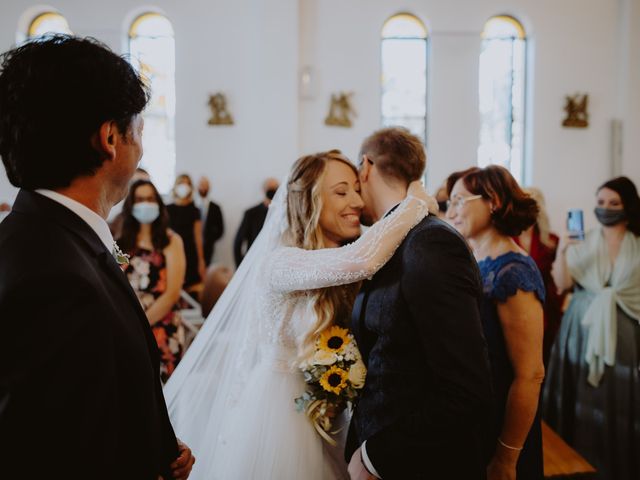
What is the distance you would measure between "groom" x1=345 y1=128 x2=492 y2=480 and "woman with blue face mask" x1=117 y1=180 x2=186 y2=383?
1850 millimetres

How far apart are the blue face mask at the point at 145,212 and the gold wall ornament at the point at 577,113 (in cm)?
665

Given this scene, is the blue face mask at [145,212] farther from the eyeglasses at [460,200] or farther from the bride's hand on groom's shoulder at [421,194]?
the bride's hand on groom's shoulder at [421,194]

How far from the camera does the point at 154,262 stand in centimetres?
305

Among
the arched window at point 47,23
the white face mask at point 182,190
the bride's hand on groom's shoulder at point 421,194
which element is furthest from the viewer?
the arched window at point 47,23

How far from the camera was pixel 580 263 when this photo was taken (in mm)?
3766

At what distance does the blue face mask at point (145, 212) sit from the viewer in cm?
304

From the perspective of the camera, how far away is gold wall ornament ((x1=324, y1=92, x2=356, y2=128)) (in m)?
7.23

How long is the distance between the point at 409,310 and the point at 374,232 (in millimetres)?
278

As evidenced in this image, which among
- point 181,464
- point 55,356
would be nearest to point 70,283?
point 55,356

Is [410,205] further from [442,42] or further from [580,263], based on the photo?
[442,42]

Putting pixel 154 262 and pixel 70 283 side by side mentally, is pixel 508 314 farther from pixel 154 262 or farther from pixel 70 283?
pixel 154 262

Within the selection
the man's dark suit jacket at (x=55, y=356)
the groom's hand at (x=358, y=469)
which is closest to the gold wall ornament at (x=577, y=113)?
the groom's hand at (x=358, y=469)

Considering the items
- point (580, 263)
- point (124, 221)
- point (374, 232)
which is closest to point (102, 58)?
point (374, 232)

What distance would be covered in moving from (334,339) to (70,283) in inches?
43.0
